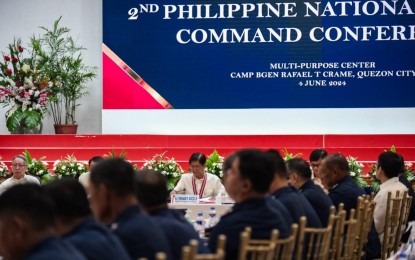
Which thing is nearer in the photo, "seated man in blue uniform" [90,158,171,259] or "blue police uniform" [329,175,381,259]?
"seated man in blue uniform" [90,158,171,259]

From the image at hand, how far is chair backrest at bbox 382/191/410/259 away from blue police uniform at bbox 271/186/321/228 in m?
1.45

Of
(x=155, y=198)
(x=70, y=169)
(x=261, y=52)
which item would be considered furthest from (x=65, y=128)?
(x=155, y=198)

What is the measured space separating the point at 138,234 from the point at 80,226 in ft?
0.93

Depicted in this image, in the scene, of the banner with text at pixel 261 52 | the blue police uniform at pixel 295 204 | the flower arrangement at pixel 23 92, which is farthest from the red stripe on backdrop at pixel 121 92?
the blue police uniform at pixel 295 204

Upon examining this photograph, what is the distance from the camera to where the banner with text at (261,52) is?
12312mm

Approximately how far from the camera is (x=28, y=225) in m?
2.33

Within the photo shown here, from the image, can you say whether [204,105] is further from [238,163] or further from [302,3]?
[238,163]

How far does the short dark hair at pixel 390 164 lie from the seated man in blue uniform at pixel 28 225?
4627mm

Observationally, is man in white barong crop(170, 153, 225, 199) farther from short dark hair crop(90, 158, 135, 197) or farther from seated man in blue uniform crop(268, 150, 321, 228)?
short dark hair crop(90, 158, 135, 197)

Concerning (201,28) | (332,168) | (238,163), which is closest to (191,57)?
(201,28)

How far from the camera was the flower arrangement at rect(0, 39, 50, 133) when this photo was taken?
39.0 ft

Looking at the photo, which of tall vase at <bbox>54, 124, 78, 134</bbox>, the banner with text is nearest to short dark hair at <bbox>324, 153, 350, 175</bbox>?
the banner with text

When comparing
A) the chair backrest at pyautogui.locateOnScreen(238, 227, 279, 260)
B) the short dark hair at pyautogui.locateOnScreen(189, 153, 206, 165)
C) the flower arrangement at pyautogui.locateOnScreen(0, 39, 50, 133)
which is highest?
the flower arrangement at pyautogui.locateOnScreen(0, 39, 50, 133)

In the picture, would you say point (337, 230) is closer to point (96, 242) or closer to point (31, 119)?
A: point (96, 242)
